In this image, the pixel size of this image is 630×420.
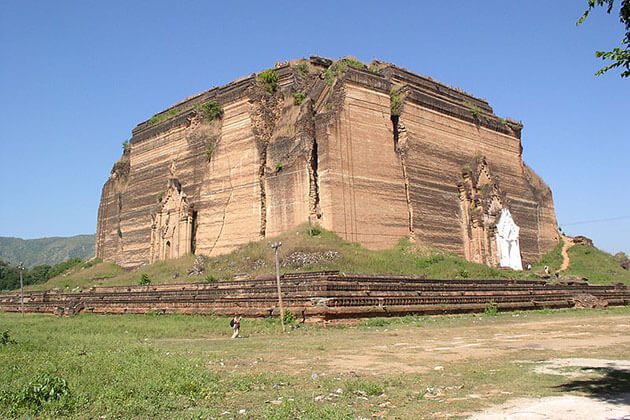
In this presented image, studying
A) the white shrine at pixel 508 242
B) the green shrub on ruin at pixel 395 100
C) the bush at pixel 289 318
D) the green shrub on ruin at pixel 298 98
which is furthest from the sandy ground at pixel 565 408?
the white shrine at pixel 508 242

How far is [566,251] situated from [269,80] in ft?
81.5

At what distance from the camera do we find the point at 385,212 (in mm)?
28625

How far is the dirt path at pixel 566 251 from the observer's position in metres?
38.8

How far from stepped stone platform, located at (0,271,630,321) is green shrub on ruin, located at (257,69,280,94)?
1304 centimetres

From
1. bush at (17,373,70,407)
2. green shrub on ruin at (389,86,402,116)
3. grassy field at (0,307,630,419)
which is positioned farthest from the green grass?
bush at (17,373,70,407)

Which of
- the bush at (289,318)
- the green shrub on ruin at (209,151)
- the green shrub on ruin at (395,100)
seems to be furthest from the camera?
the green shrub on ruin at (209,151)

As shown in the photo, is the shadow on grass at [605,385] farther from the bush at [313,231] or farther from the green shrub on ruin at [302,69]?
the green shrub on ruin at [302,69]

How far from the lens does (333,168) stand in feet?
88.6

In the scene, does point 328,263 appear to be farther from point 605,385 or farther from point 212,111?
point 605,385

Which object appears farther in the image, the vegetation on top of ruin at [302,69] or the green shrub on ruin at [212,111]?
the green shrub on ruin at [212,111]

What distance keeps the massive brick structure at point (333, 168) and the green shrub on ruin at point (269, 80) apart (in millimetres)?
78

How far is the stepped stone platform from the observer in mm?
17938

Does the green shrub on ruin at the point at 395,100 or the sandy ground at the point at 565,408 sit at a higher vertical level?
the green shrub on ruin at the point at 395,100

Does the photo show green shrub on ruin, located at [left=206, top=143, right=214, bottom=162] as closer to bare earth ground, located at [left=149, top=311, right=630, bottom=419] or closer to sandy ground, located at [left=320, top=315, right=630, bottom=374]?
bare earth ground, located at [left=149, top=311, right=630, bottom=419]
